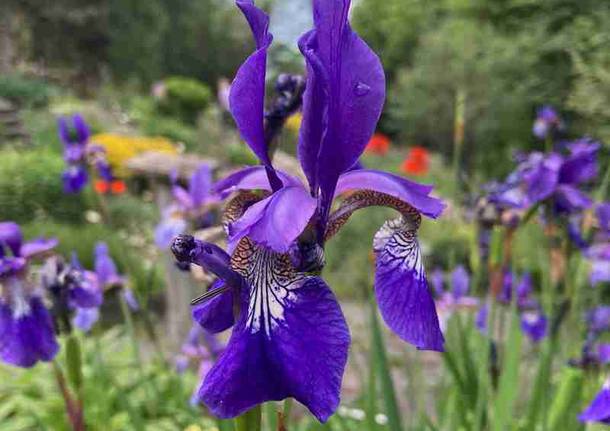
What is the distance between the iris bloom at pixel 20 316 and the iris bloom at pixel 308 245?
58 centimetres

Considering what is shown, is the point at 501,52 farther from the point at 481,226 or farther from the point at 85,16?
the point at 481,226

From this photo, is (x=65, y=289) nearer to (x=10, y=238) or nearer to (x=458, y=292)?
(x=10, y=238)

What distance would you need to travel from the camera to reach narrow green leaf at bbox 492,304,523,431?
1.29m

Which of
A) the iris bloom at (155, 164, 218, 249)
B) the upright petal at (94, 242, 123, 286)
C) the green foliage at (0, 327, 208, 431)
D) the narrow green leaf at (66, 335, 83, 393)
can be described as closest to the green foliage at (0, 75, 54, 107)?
the green foliage at (0, 327, 208, 431)

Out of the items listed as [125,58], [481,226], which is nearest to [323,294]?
[481,226]

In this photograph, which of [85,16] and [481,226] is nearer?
[481,226]

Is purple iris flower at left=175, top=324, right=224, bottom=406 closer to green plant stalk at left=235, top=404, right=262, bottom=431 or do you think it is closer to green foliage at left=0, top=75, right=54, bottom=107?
green plant stalk at left=235, top=404, right=262, bottom=431

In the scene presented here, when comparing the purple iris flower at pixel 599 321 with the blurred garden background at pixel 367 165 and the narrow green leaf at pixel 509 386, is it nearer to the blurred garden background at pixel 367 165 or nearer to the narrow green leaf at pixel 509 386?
the blurred garden background at pixel 367 165

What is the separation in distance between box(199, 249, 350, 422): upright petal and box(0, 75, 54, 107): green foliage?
14860 mm

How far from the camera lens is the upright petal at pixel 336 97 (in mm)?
680

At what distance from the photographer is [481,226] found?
1904mm

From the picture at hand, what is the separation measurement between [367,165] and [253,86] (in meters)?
9.03

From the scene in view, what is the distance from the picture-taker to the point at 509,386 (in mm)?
1355

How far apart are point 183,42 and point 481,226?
1844 cm
